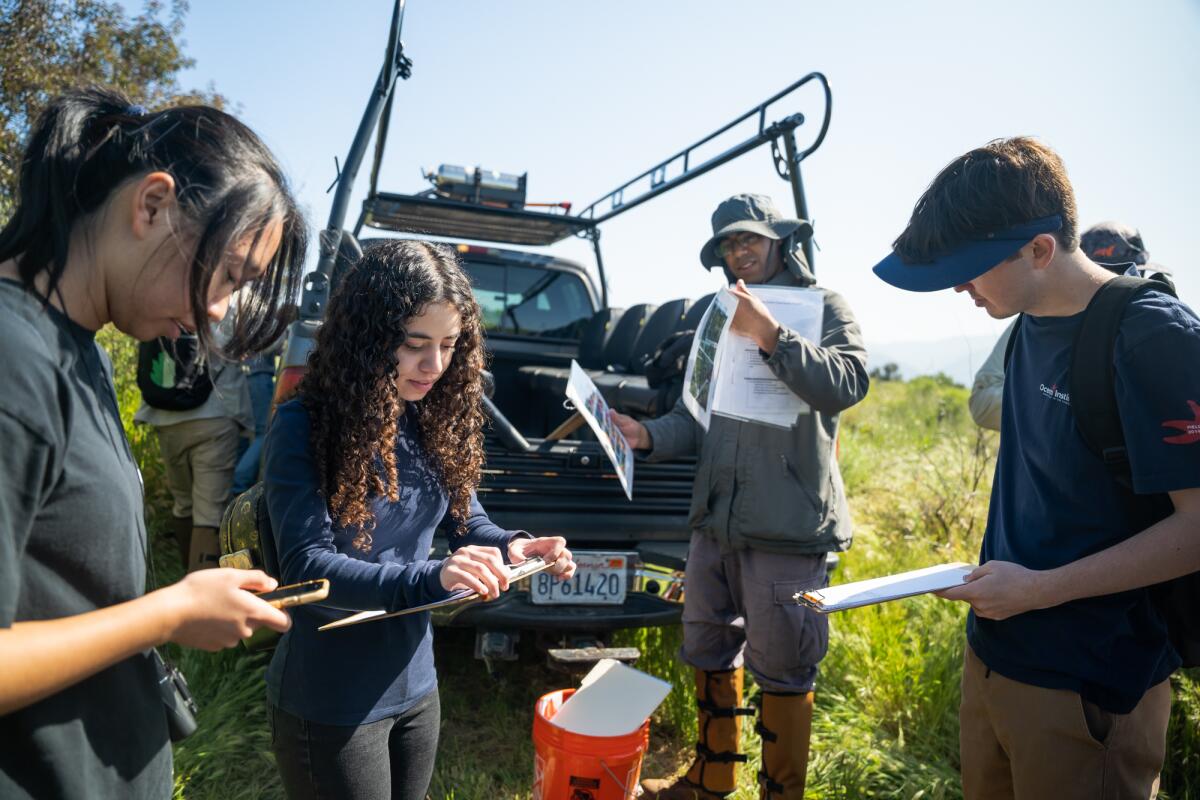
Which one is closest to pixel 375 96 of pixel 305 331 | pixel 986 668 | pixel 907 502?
pixel 305 331

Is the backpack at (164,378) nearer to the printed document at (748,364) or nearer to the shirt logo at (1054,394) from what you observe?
the printed document at (748,364)

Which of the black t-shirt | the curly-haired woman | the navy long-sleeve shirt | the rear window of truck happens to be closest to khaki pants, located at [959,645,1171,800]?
the curly-haired woman

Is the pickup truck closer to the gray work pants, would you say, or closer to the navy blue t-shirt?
the gray work pants

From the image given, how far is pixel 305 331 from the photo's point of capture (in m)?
3.05

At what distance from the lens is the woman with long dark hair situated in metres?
0.89

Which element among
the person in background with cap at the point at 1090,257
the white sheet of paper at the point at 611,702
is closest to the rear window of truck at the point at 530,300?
the person in background with cap at the point at 1090,257

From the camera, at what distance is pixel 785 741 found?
8.91 ft

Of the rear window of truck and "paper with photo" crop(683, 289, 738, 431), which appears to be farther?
the rear window of truck

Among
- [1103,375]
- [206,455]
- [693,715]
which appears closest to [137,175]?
[1103,375]

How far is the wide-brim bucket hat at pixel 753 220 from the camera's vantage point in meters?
2.84

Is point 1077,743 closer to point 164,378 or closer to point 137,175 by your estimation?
point 137,175

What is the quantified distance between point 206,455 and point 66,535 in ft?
12.0

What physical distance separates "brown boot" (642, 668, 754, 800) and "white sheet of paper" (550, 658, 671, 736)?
320 millimetres

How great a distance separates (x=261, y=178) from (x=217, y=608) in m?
0.61
